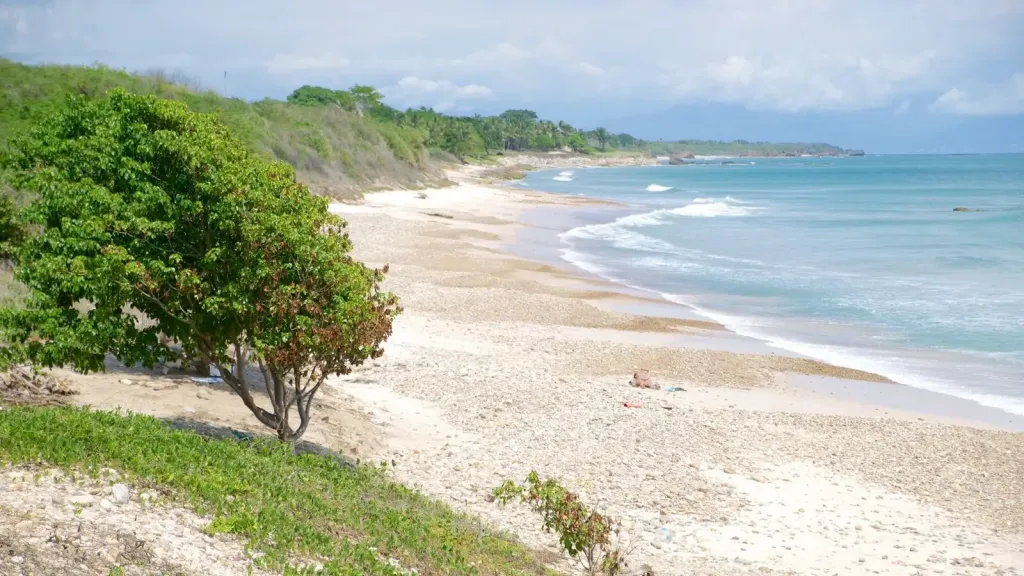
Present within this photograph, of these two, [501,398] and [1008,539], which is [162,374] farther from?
[1008,539]

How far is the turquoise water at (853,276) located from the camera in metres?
22.6

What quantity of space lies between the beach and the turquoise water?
8.35 ft

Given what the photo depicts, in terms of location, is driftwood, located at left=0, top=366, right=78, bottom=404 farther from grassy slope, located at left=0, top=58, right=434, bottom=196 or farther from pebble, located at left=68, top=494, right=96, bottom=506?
grassy slope, located at left=0, top=58, right=434, bottom=196

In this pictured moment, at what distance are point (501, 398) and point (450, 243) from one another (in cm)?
2373

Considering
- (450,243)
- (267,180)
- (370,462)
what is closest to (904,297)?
(450,243)

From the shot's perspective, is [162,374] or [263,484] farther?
[162,374]

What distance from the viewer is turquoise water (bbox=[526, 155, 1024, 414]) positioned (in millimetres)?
22562

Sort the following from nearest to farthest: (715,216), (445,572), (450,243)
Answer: (445,572) → (450,243) → (715,216)

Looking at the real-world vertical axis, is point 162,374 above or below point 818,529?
above

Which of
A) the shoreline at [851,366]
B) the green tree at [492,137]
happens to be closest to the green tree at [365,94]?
the green tree at [492,137]

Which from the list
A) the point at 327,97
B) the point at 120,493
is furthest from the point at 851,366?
the point at 327,97

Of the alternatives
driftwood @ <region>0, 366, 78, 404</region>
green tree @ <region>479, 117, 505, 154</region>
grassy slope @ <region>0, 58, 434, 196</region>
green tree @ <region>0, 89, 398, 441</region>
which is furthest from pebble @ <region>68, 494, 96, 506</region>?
green tree @ <region>479, 117, 505, 154</region>

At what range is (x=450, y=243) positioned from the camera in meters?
40.0

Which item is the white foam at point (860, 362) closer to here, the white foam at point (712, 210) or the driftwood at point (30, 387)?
the driftwood at point (30, 387)
